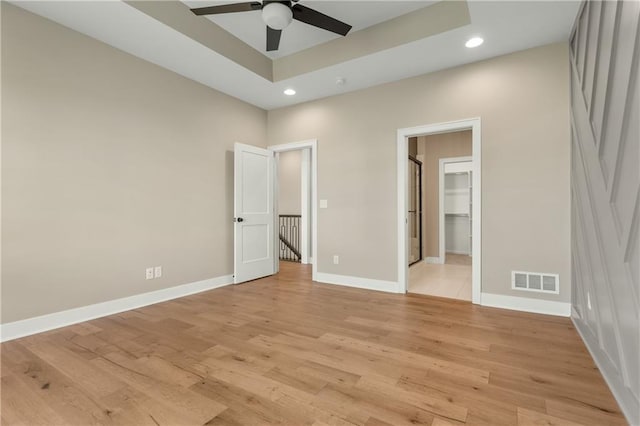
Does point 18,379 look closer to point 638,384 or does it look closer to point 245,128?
point 638,384

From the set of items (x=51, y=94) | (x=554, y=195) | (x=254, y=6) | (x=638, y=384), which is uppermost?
(x=254, y=6)

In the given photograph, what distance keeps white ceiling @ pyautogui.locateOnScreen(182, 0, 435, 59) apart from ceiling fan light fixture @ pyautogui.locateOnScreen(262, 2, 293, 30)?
A: 2.29ft

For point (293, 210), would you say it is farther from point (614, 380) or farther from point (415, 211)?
point (614, 380)

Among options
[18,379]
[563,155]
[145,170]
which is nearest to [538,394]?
[563,155]

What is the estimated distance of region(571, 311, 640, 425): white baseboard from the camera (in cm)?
140

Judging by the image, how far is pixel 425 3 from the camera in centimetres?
287

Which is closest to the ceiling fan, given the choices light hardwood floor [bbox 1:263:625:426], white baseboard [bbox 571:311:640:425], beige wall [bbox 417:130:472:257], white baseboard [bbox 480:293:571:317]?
light hardwood floor [bbox 1:263:625:426]

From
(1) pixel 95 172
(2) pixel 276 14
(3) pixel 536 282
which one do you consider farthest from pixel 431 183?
(1) pixel 95 172

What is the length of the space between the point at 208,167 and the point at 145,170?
0.87 metres

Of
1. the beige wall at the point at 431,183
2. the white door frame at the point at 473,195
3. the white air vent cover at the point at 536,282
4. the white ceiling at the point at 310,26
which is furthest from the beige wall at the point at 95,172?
the beige wall at the point at 431,183

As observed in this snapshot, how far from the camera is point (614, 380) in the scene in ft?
5.42

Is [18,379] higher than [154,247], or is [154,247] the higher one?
[154,247]

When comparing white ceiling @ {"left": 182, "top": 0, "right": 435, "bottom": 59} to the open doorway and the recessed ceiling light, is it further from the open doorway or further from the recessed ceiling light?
the open doorway

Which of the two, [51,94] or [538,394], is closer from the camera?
[538,394]
